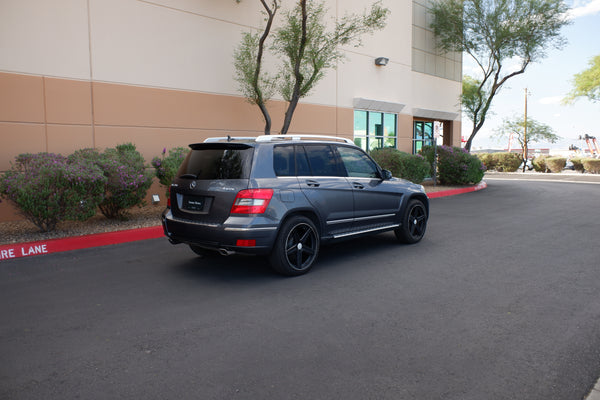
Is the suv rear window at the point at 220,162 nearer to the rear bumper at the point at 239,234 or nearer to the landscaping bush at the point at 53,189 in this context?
the rear bumper at the point at 239,234

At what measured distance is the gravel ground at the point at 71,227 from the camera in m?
7.80

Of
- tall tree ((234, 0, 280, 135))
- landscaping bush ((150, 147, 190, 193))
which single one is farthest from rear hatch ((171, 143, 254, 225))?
tall tree ((234, 0, 280, 135))

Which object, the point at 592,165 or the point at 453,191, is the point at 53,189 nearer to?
the point at 453,191

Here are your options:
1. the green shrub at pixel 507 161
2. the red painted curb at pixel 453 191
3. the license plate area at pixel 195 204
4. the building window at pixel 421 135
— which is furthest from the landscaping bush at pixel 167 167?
the green shrub at pixel 507 161

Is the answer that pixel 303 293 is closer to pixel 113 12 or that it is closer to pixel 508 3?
pixel 113 12

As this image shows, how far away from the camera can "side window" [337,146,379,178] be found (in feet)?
22.5

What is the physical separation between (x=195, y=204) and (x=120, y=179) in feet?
11.5

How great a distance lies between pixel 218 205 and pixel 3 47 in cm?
718

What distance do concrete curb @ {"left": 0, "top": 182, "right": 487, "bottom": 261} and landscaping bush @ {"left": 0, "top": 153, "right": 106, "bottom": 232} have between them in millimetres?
477

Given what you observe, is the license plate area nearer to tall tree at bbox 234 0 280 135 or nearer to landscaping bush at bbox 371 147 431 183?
tall tree at bbox 234 0 280 135

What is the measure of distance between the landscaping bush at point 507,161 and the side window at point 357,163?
34772 millimetres

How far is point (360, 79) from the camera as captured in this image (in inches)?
719

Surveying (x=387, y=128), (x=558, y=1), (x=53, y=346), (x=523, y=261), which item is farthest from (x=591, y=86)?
(x=53, y=346)

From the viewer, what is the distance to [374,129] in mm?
19469
